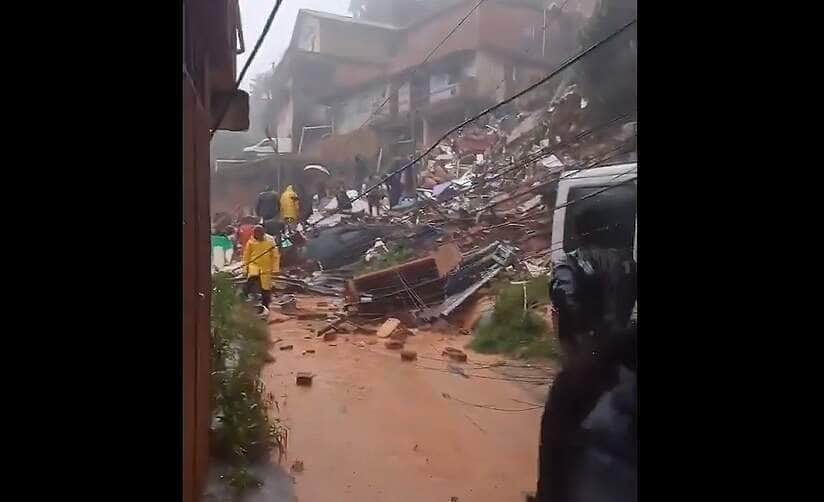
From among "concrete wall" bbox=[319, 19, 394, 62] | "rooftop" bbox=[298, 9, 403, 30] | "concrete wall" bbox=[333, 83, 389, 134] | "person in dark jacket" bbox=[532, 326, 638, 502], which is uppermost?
"rooftop" bbox=[298, 9, 403, 30]

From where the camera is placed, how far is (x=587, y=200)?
51.7 inches

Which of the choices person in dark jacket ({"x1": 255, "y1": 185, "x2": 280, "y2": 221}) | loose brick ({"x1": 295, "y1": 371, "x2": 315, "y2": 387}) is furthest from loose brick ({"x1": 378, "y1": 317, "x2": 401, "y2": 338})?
person in dark jacket ({"x1": 255, "y1": 185, "x2": 280, "y2": 221})

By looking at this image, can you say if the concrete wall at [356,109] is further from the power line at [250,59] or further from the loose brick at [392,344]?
the loose brick at [392,344]

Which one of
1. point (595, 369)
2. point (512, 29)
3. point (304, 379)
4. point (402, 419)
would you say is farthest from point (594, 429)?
point (512, 29)

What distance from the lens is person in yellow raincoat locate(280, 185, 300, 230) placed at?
1.27 m

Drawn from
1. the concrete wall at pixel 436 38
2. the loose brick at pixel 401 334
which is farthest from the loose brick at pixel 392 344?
the concrete wall at pixel 436 38

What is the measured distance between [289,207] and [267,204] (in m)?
0.04

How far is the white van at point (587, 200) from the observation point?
1.31 m

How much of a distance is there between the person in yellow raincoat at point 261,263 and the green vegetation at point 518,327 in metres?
0.38

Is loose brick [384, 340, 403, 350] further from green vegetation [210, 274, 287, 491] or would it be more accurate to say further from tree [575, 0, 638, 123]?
tree [575, 0, 638, 123]

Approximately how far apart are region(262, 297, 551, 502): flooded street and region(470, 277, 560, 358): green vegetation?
0.10 feet
